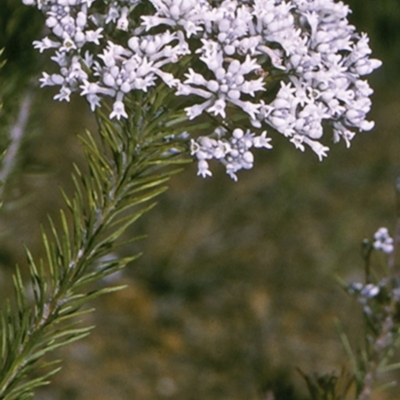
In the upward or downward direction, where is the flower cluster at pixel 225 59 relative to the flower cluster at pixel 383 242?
upward

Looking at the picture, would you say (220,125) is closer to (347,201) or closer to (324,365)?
(324,365)

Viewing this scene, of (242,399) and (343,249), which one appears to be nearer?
(242,399)

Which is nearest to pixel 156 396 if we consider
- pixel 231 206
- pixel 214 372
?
pixel 214 372

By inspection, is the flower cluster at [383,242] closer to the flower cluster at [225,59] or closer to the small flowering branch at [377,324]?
the small flowering branch at [377,324]

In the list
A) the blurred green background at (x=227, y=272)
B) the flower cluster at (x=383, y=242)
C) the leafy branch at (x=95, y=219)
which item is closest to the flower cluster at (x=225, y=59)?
the leafy branch at (x=95, y=219)

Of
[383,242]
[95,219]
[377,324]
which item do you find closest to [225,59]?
[95,219]

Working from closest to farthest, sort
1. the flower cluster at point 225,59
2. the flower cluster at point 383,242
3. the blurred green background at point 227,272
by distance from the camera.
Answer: the flower cluster at point 225,59 → the flower cluster at point 383,242 → the blurred green background at point 227,272

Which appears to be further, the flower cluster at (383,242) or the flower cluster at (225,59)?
→ the flower cluster at (383,242)
